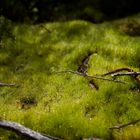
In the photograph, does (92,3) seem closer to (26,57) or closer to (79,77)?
(26,57)

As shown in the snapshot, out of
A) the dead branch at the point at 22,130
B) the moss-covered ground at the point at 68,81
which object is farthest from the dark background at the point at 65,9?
the dead branch at the point at 22,130

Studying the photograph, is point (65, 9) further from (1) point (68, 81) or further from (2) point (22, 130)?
(2) point (22, 130)

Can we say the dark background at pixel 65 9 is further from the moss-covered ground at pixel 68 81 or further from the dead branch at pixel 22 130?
the dead branch at pixel 22 130

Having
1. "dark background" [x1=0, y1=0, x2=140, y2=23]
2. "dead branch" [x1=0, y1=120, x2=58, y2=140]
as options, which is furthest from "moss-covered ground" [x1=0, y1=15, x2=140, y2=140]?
"dark background" [x1=0, y1=0, x2=140, y2=23]

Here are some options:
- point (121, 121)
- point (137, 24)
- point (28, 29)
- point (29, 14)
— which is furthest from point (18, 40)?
point (121, 121)

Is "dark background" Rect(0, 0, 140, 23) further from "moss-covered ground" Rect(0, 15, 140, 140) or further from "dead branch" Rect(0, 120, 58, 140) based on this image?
"dead branch" Rect(0, 120, 58, 140)

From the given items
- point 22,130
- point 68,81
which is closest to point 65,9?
point 68,81
